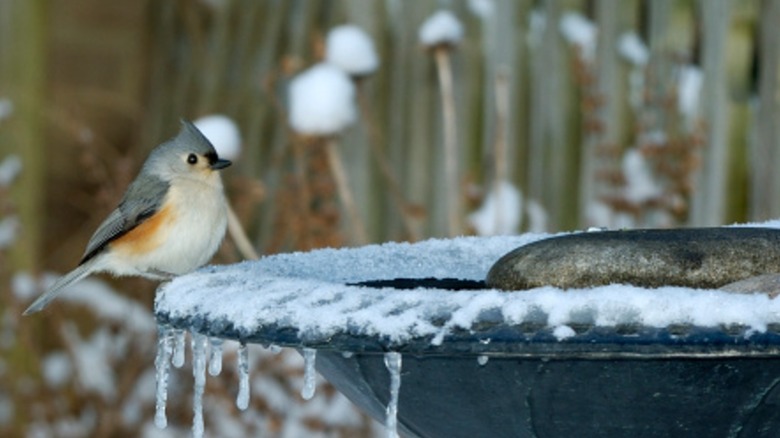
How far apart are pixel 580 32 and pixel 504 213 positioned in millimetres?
638

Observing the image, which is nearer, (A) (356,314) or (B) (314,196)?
(A) (356,314)

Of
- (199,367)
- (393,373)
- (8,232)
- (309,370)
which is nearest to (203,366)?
(199,367)

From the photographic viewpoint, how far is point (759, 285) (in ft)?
5.71

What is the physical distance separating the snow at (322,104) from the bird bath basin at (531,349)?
2.11m

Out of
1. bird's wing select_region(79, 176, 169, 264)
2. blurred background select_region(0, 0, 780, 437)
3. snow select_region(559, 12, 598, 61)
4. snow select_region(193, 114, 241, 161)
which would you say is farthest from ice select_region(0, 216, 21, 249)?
snow select_region(559, 12, 598, 61)

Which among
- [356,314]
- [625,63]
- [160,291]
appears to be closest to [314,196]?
[625,63]

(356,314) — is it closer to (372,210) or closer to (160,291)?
(160,291)

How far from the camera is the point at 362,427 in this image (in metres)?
4.89

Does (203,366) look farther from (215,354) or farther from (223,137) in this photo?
(223,137)

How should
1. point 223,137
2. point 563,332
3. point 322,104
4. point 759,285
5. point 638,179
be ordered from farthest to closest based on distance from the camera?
point 638,179, point 223,137, point 322,104, point 759,285, point 563,332

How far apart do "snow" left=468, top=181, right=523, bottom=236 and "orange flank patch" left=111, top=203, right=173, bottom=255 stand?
1.30 meters

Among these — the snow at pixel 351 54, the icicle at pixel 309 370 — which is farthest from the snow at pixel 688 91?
the icicle at pixel 309 370

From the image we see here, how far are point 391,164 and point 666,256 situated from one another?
128 inches

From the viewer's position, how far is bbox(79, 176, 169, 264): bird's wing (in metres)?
3.67
